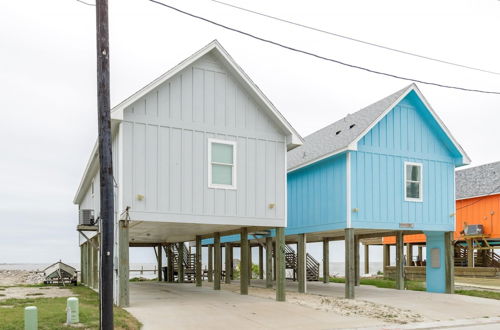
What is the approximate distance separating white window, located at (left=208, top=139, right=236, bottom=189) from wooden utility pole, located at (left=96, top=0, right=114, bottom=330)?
8.35 m

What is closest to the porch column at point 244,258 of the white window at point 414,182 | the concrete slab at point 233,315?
the concrete slab at point 233,315

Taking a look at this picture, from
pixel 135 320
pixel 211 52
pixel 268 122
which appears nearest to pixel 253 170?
pixel 268 122

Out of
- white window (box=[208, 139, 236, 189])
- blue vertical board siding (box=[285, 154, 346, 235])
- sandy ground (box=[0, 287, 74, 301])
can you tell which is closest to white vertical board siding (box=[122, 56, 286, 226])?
white window (box=[208, 139, 236, 189])

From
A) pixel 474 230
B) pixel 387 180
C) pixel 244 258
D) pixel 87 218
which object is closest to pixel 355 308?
pixel 244 258

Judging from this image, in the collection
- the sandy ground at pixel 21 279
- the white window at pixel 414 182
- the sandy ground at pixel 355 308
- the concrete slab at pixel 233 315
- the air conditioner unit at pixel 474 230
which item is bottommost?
the sandy ground at pixel 21 279

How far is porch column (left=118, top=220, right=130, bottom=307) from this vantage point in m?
17.4

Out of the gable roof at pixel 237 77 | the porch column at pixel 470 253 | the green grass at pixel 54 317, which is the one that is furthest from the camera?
the porch column at pixel 470 253

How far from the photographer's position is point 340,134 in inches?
990

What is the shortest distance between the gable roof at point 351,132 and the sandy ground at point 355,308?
19.3 ft

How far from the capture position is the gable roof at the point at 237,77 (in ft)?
58.6

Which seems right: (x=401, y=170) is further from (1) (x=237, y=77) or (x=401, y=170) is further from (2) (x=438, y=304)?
(1) (x=237, y=77)

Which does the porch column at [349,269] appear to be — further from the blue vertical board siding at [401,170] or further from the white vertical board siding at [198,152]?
the white vertical board siding at [198,152]

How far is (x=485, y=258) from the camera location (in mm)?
42312

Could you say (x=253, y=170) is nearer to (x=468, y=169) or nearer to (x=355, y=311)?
(x=355, y=311)
